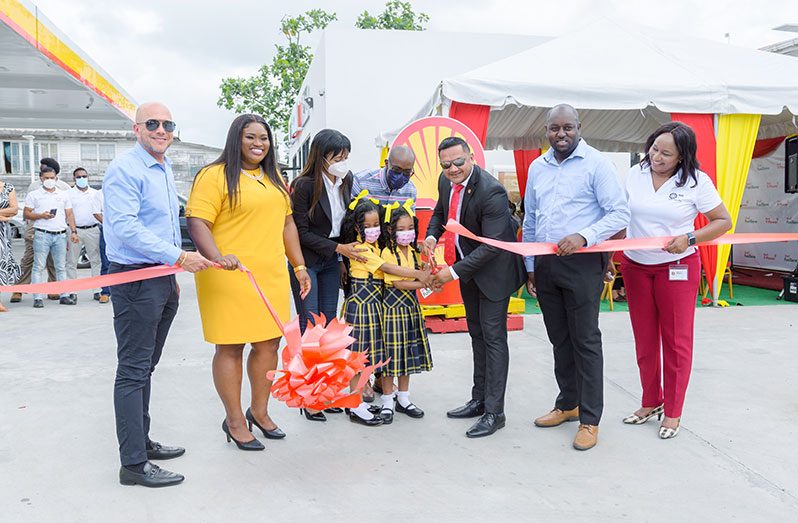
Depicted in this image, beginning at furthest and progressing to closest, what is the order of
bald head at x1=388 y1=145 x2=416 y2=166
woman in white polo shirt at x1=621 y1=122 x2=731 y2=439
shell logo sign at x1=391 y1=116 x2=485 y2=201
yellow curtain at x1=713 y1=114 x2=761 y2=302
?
1. yellow curtain at x1=713 y1=114 x2=761 y2=302
2. shell logo sign at x1=391 y1=116 x2=485 y2=201
3. bald head at x1=388 y1=145 x2=416 y2=166
4. woman in white polo shirt at x1=621 y1=122 x2=731 y2=439

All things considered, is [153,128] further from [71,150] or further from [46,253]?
[71,150]

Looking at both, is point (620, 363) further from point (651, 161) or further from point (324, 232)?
point (324, 232)

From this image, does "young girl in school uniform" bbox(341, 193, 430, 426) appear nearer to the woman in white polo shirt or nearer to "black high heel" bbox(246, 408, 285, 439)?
"black high heel" bbox(246, 408, 285, 439)

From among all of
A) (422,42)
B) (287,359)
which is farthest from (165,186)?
(422,42)

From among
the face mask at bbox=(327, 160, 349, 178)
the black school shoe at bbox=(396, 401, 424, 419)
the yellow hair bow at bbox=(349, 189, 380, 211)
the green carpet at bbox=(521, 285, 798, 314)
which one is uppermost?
the face mask at bbox=(327, 160, 349, 178)

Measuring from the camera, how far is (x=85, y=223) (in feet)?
30.8

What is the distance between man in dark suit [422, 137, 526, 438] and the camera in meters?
3.82

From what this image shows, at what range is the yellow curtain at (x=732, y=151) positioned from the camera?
7992mm

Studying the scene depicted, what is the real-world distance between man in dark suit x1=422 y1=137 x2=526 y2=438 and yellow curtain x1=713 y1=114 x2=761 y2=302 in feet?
17.1

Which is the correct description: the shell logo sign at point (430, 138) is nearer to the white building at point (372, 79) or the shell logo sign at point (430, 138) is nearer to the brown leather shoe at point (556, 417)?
the brown leather shoe at point (556, 417)

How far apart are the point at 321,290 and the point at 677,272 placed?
213 centimetres

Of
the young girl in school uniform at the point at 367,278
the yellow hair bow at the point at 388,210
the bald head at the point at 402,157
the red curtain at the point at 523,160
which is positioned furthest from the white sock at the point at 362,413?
the red curtain at the point at 523,160

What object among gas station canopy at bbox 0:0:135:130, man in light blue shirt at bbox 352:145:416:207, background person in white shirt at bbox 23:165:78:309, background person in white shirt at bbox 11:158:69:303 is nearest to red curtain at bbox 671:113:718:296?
man in light blue shirt at bbox 352:145:416:207

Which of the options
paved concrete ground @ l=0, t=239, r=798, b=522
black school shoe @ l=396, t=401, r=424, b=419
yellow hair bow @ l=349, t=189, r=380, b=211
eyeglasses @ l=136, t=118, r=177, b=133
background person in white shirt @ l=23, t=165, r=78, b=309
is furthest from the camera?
background person in white shirt @ l=23, t=165, r=78, b=309
